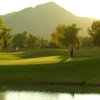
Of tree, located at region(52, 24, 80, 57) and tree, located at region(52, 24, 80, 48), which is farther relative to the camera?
tree, located at region(52, 24, 80, 48)

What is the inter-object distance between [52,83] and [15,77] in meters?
7.12

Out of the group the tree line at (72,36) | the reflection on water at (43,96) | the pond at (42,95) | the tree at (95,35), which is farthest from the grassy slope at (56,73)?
the tree line at (72,36)

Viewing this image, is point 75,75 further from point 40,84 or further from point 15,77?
point 15,77

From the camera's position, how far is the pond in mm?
42125

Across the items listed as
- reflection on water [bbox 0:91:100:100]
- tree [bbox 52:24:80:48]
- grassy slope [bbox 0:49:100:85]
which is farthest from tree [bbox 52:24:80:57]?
reflection on water [bbox 0:91:100:100]

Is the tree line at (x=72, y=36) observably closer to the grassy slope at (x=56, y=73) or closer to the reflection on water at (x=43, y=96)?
the grassy slope at (x=56, y=73)

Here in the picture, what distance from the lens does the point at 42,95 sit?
4466cm

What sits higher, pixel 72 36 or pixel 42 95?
pixel 72 36

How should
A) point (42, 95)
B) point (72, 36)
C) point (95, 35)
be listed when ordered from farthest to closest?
point (72, 36) → point (95, 35) → point (42, 95)

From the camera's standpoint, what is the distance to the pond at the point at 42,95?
42125 mm

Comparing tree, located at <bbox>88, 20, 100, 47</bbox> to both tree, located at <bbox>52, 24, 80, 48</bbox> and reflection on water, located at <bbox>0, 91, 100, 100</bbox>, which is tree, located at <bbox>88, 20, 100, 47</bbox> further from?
reflection on water, located at <bbox>0, 91, 100, 100</bbox>

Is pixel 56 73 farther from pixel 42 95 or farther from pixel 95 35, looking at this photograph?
pixel 95 35

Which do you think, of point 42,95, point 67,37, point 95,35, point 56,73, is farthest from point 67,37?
point 42,95

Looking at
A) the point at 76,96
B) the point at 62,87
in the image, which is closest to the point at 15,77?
the point at 62,87
